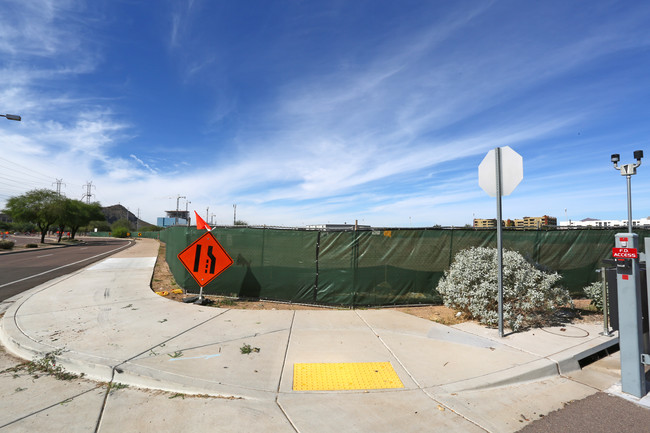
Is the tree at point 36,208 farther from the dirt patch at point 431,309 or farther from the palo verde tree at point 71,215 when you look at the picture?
the dirt patch at point 431,309

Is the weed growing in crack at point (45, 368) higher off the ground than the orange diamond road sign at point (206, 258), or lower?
lower

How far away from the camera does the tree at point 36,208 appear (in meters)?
37.2

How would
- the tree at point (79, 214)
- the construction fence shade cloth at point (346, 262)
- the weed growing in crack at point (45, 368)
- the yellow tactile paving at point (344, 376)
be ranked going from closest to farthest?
the yellow tactile paving at point (344, 376)
the weed growing in crack at point (45, 368)
the construction fence shade cloth at point (346, 262)
the tree at point (79, 214)

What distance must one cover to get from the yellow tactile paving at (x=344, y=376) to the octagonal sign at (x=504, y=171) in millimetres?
3345

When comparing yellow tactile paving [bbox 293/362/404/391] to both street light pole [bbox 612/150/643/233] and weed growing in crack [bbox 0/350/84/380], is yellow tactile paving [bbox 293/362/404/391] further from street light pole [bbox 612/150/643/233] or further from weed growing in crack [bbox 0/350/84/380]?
street light pole [bbox 612/150/643/233]

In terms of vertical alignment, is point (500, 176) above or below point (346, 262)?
above

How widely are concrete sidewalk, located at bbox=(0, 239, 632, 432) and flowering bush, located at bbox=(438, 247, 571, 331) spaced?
1.09ft

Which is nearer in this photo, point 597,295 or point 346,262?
point 597,295

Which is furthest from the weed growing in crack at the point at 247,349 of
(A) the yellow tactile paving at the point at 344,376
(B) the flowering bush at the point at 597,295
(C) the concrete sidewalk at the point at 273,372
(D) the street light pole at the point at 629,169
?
(D) the street light pole at the point at 629,169

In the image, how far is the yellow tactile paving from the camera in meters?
3.34

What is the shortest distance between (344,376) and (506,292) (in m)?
3.64

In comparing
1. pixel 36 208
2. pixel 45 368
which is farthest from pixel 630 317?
pixel 36 208

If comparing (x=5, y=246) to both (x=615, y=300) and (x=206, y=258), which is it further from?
(x=615, y=300)

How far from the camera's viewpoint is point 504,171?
4969 millimetres
